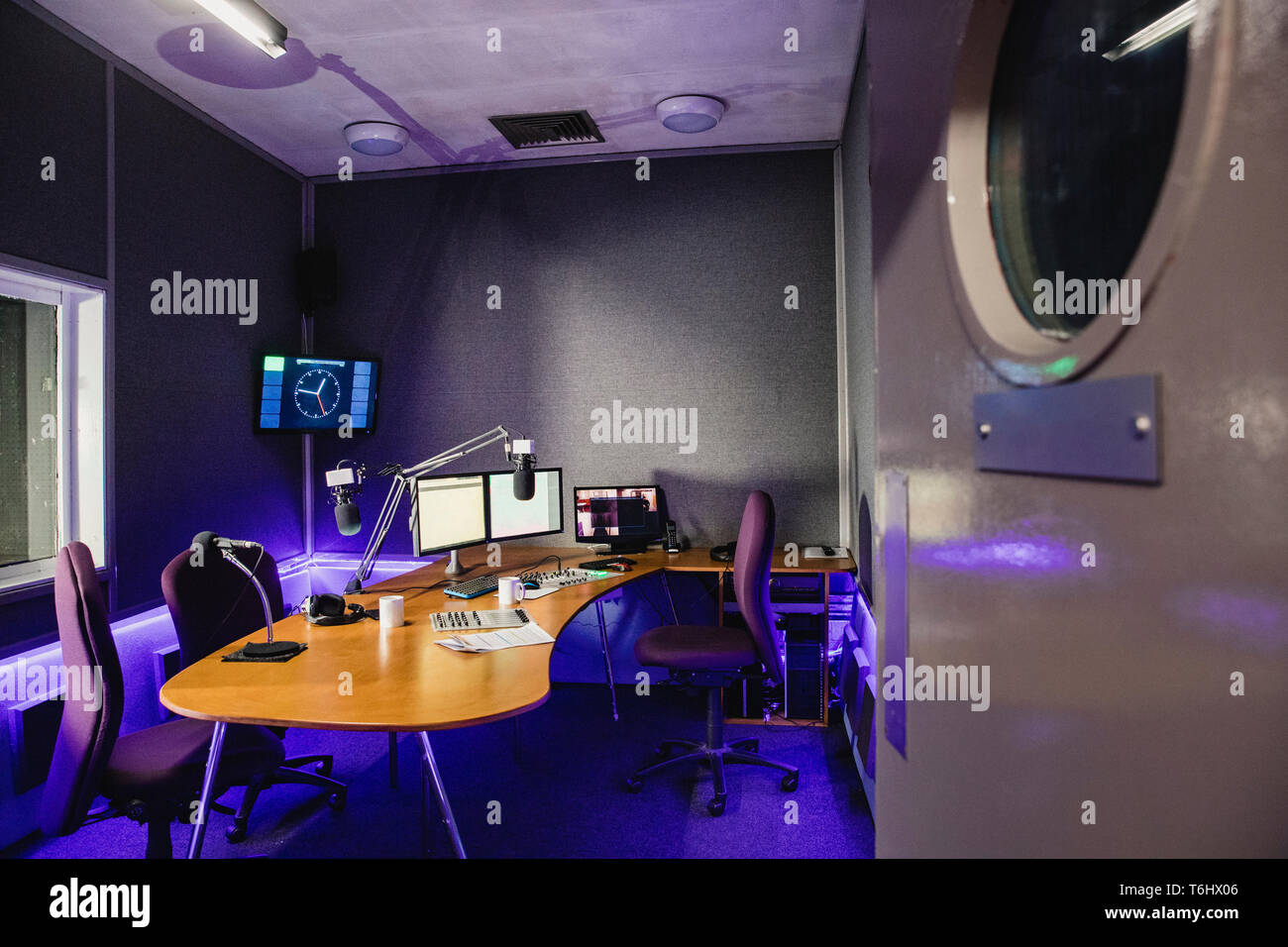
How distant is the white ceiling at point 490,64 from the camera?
270 centimetres

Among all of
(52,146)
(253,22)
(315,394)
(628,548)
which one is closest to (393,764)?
(628,548)

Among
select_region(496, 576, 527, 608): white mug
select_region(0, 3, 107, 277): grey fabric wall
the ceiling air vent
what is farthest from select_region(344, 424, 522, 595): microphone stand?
the ceiling air vent

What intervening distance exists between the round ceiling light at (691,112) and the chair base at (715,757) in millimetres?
2654

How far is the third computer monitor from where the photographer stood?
308cm

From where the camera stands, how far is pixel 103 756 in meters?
1.74

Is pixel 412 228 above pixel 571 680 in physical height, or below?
above

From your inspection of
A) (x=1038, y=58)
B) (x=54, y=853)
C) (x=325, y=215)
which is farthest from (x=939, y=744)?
(x=325, y=215)

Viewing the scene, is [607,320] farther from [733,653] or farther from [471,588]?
[733,653]

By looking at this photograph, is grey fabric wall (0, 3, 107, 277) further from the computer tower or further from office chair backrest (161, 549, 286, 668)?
the computer tower

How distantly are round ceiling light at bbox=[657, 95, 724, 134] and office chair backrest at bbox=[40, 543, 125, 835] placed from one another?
117 inches

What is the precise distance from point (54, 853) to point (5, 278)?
203 centimetres

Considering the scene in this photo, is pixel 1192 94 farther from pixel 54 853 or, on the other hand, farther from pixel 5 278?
pixel 5 278

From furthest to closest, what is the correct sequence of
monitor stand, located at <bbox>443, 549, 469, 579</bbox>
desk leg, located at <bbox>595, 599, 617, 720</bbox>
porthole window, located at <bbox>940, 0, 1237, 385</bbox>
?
1. desk leg, located at <bbox>595, 599, 617, 720</bbox>
2. monitor stand, located at <bbox>443, 549, 469, 579</bbox>
3. porthole window, located at <bbox>940, 0, 1237, 385</bbox>

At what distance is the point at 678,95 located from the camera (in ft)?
11.0
